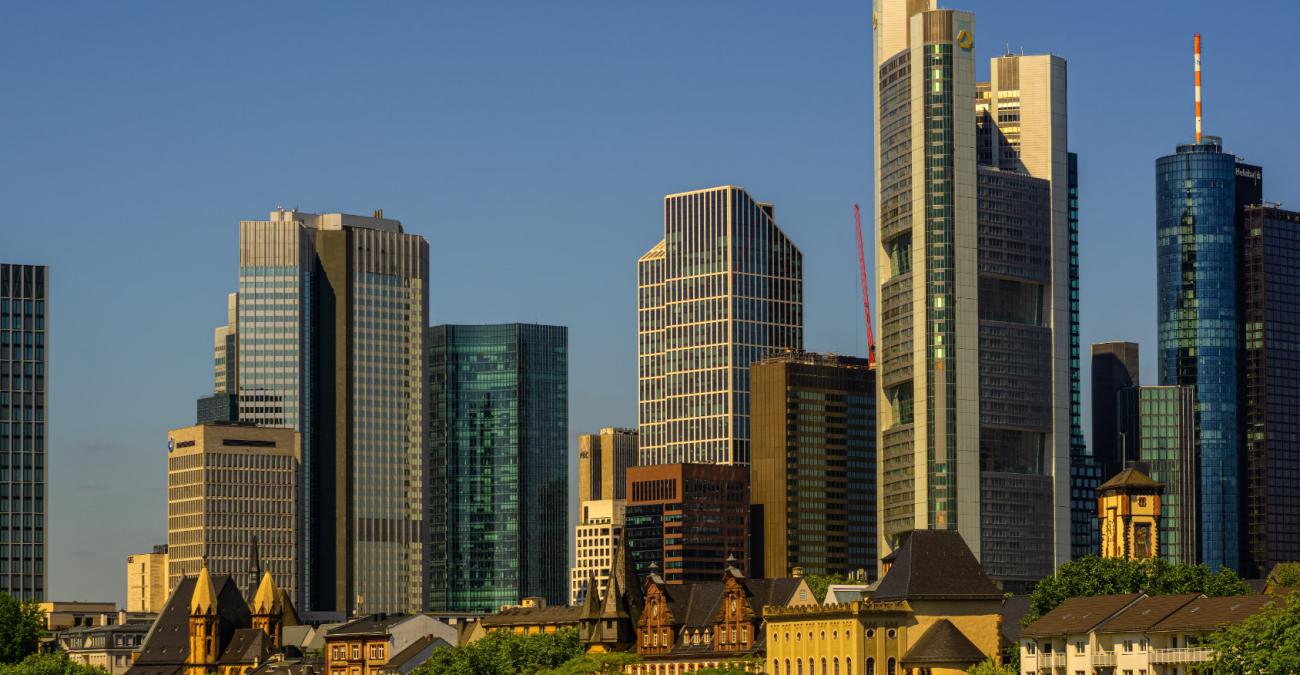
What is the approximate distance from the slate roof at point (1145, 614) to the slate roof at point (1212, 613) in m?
0.84

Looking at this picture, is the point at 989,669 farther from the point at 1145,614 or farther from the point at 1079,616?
the point at 1145,614

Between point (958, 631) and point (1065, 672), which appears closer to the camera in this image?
point (1065, 672)

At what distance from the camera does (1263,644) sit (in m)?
149

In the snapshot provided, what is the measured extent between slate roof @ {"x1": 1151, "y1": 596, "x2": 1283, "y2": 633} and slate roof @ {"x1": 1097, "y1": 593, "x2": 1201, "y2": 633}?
0.84 m

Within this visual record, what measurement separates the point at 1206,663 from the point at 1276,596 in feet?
52.1

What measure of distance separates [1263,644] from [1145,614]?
23864mm

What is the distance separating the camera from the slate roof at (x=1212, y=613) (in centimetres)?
16475

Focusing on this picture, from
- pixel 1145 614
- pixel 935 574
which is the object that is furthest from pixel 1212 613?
pixel 935 574

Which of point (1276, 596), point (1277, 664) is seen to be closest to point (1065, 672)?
point (1276, 596)

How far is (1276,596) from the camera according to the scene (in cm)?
17162


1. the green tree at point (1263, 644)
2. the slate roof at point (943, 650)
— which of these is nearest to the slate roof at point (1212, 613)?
the green tree at point (1263, 644)

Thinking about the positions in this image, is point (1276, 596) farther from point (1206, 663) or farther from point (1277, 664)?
point (1277, 664)

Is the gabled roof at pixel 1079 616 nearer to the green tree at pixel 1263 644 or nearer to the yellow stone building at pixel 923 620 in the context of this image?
the yellow stone building at pixel 923 620

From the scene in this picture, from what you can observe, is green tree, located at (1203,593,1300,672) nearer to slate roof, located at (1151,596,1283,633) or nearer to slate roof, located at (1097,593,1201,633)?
slate roof, located at (1151,596,1283,633)
